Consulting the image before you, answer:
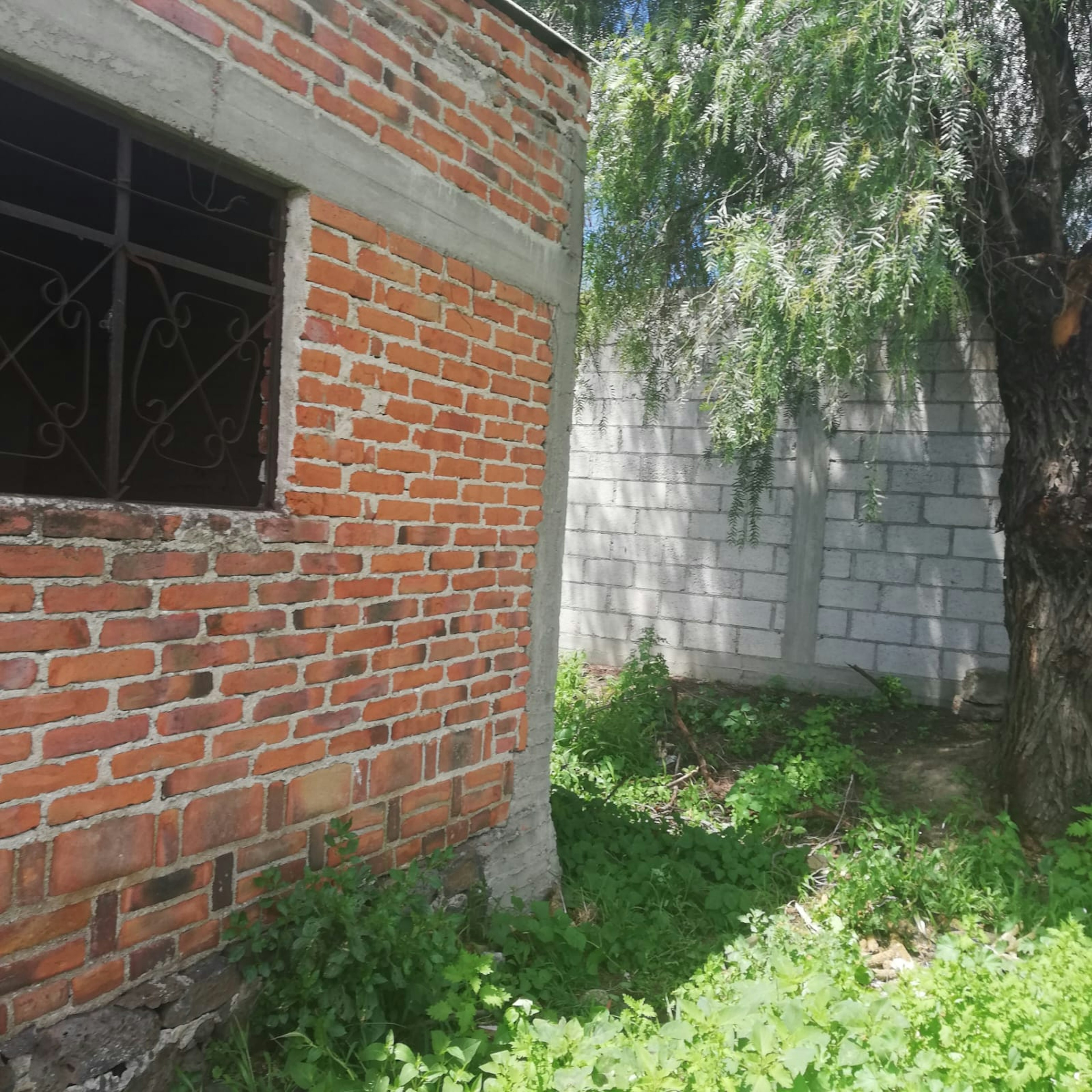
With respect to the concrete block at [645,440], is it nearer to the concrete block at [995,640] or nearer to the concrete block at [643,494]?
the concrete block at [643,494]

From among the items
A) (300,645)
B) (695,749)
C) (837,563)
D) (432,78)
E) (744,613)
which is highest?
(432,78)

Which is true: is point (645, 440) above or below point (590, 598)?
above

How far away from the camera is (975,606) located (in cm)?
604

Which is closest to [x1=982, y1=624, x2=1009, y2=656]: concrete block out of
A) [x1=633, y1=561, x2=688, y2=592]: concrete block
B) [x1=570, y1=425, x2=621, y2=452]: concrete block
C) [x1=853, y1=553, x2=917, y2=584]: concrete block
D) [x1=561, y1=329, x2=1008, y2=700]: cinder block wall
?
[x1=561, y1=329, x2=1008, y2=700]: cinder block wall

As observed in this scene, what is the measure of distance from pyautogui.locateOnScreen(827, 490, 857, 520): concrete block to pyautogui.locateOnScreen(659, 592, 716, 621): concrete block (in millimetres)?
1068

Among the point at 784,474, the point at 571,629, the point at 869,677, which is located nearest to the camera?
the point at 869,677

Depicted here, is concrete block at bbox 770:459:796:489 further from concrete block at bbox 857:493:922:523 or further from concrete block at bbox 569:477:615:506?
concrete block at bbox 569:477:615:506

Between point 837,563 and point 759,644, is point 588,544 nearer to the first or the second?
point 759,644

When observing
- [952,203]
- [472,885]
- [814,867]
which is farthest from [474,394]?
[814,867]

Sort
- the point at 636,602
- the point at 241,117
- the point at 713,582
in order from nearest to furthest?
the point at 241,117
the point at 713,582
the point at 636,602

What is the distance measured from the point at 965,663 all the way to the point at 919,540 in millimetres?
849

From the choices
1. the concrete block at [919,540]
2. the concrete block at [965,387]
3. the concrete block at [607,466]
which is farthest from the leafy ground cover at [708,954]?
the concrete block at [607,466]

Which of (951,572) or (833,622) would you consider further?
(833,622)

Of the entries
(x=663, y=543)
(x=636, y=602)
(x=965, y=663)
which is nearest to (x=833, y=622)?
(x=965, y=663)
